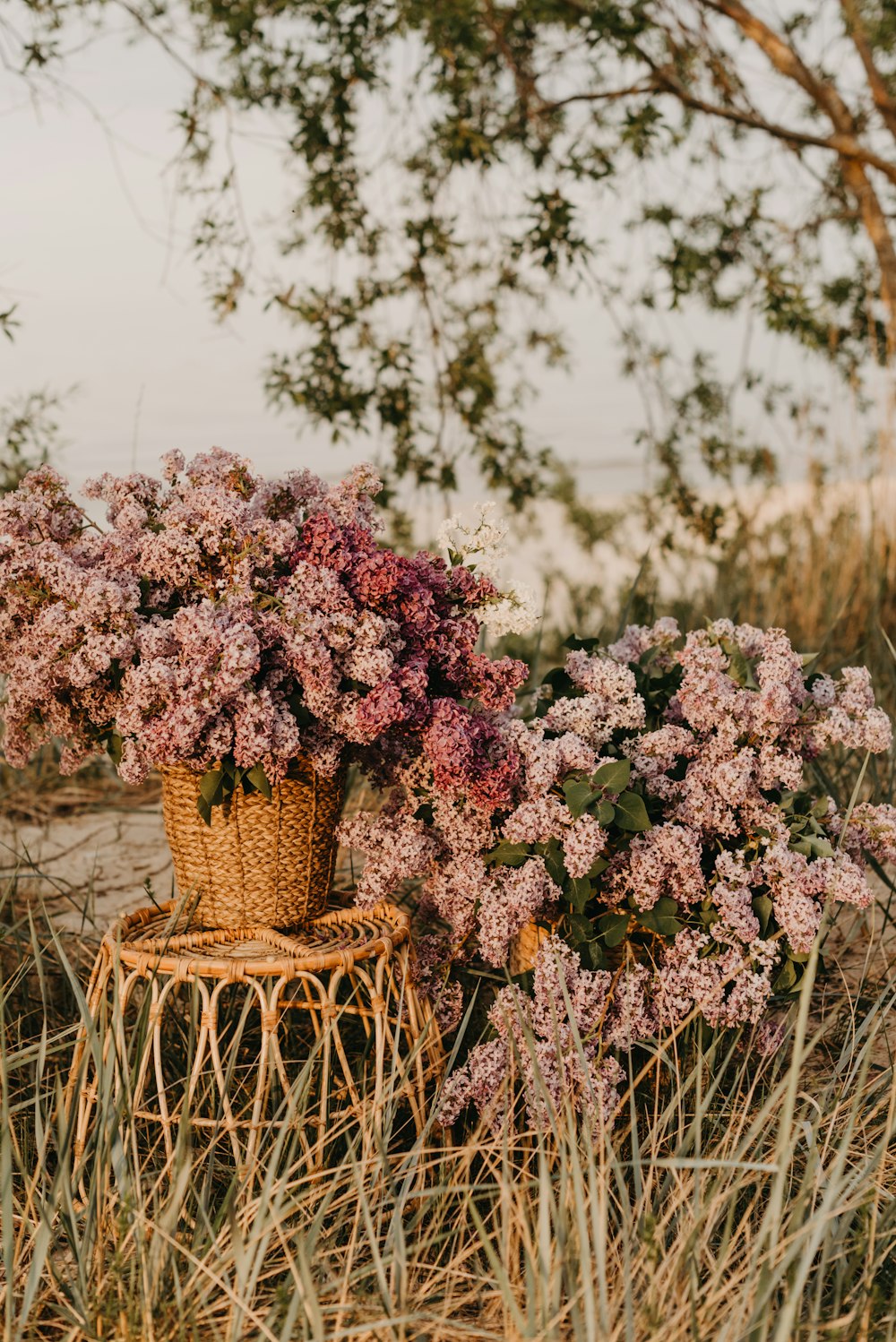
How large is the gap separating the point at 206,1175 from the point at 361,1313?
353mm

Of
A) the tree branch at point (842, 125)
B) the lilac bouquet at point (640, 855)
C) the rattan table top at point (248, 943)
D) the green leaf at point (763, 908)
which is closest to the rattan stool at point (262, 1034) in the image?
the rattan table top at point (248, 943)

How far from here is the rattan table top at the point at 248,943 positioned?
178 centimetres

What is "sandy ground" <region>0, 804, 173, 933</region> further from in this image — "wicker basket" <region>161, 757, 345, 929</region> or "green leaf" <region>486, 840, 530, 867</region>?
"green leaf" <region>486, 840, 530, 867</region>

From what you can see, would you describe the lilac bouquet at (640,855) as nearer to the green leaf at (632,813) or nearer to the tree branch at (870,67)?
the green leaf at (632,813)

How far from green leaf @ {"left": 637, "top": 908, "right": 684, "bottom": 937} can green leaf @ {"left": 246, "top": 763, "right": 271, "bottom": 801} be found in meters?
0.64

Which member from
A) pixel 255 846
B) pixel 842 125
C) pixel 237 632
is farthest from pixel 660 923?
pixel 842 125

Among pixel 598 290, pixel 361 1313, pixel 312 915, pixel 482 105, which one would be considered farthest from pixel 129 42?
pixel 361 1313

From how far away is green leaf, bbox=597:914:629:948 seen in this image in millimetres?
1985

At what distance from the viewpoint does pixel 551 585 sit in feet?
22.6

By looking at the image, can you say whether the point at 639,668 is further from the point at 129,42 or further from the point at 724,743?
the point at 129,42

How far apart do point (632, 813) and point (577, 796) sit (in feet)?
0.30

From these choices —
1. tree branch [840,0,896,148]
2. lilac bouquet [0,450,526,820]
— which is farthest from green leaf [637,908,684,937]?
tree branch [840,0,896,148]

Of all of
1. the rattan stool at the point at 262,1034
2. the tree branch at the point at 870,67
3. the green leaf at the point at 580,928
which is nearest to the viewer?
the rattan stool at the point at 262,1034

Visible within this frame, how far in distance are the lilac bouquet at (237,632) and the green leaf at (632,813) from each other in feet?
0.60
